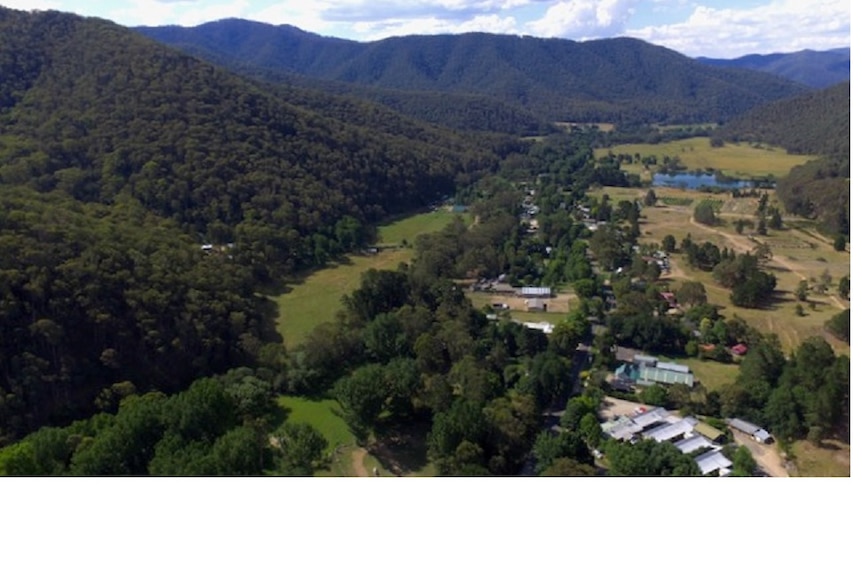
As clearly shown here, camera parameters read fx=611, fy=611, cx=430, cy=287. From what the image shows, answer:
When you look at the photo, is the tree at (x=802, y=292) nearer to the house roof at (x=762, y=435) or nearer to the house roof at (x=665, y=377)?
the house roof at (x=665, y=377)

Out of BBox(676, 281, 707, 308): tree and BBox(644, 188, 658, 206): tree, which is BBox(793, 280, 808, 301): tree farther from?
BBox(644, 188, 658, 206): tree

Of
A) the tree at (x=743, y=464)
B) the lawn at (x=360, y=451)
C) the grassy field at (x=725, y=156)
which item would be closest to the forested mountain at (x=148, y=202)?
the lawn at (x=360, y=451)

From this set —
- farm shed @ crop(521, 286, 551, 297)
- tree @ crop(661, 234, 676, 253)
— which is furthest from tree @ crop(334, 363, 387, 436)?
tree @ crop(661, 234, 676, 253)

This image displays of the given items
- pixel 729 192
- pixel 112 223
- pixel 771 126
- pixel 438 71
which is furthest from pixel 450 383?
pixel 438 71

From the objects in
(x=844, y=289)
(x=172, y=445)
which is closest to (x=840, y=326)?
(x=844, y=289)

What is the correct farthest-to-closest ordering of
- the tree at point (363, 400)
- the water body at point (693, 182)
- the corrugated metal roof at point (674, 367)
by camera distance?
the water body at point (693, 182)
the corrugated metal roof at point (674, 367)
the tree at point (363, 400)
